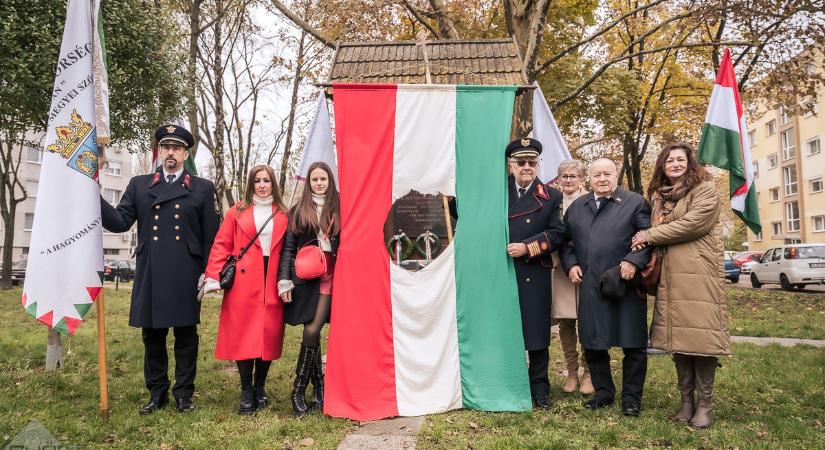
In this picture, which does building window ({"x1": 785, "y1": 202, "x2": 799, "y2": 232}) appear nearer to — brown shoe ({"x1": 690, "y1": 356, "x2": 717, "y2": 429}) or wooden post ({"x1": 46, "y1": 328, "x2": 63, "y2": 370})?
brown shoe ({"x1": 690, "y1": 356, "x2": 717, "y2": 429})

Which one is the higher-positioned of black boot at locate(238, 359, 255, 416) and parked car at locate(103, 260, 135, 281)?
parked car at locate(103, 260, 135, 281)

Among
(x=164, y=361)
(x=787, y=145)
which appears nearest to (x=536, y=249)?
(x=164, y=361)

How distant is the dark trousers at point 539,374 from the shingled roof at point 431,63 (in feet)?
7.89

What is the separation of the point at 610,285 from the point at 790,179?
38.8 m

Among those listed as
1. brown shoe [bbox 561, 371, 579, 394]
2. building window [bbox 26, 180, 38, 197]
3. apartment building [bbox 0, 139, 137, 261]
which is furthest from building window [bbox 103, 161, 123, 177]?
brown shoe [bbox 561, 371, 579, 394]

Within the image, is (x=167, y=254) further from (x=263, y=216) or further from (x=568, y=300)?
(x=568, y=300)

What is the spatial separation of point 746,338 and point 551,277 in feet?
15.9

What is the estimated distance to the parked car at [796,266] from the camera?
16397 millimetres

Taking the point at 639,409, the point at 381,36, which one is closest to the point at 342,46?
the point at 639,409

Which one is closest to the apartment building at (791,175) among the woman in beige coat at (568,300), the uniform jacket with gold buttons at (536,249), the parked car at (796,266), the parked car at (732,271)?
the parked car at (732,271)

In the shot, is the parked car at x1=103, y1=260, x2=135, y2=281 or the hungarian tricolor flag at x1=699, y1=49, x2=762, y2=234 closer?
the hungarian tricolor flag at x1=699, y1=49, x2=762, y2=234

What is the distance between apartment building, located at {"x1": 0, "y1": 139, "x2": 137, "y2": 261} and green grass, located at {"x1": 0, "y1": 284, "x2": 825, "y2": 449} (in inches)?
1118

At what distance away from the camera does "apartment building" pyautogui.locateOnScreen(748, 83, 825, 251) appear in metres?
31.8

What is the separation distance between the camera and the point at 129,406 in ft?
14.9
